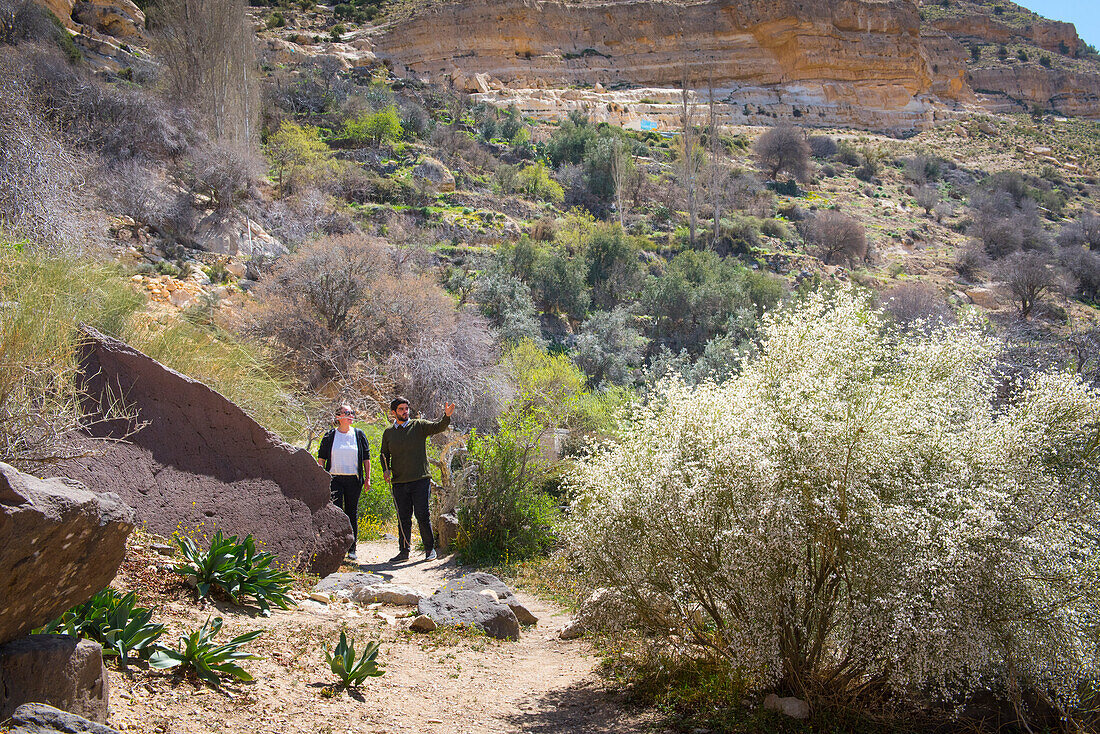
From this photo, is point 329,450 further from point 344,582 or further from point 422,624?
point 422,624

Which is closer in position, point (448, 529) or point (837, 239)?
point (448, 529)

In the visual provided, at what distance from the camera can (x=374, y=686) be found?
3695 mm

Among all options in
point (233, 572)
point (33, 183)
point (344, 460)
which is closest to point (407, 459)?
point (344, 460)

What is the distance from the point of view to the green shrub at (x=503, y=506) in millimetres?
7234

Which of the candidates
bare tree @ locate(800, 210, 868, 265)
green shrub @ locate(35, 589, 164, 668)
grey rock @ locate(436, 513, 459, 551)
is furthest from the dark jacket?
bare tree @ locate(800, 210, 868, 265)

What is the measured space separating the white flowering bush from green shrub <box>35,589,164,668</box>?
2383 mm

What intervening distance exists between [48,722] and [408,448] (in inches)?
185

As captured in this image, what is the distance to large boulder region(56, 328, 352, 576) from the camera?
13.9 ft

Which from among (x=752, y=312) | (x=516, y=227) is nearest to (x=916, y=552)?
(x=752, y=312)

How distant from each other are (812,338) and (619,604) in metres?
Result: 2.03

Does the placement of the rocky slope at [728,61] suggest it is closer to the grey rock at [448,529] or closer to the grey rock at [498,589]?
the grey rock at [448,529]

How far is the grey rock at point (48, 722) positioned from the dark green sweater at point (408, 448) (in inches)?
182

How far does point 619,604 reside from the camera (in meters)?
4.20

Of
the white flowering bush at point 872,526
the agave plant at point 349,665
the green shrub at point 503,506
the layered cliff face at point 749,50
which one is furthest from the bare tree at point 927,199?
the agave plant at point 349,665
